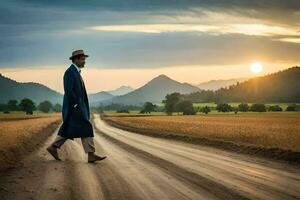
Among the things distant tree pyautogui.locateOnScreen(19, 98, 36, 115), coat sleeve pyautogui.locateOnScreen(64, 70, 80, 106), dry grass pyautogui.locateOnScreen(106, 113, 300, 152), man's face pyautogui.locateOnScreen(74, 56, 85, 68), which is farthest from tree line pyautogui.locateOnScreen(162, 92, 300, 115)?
coat sleeve pyautogui.locateOnScreen(64, 70, 80, 106)

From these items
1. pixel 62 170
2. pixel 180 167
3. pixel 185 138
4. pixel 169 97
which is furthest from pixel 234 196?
pixel 169 97

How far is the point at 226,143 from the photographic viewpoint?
22.5 m

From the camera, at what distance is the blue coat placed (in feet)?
44.9

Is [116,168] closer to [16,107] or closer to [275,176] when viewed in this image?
[275,176]

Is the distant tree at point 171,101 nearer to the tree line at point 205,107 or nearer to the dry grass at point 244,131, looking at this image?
the tree line at point 205,107

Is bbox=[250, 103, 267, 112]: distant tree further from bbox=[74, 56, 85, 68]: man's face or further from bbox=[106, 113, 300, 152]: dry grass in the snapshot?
bbox=[74, 56, 85, 68]: man's face

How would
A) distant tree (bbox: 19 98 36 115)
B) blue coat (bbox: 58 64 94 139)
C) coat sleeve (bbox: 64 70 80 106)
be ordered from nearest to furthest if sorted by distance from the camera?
1. blue coat (bbox: 58 64 94 139)
2. coat sleeve (bbox: 64 70 80 106)
3. distant tree (bbox: 19 98 36 115)

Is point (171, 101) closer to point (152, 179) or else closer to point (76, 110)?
point (76, 110)

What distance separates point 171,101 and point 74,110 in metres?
151

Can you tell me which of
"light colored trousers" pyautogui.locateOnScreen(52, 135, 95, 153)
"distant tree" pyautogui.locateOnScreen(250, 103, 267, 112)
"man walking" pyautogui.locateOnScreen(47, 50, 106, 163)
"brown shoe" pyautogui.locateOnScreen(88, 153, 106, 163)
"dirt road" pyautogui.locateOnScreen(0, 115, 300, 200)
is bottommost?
"dirt road" pyautogui.locateOnScreen(0, 115, 300, 200)

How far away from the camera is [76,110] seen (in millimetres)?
13844

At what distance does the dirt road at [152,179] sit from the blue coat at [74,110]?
0.87 metres

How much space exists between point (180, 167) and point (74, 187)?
378cm

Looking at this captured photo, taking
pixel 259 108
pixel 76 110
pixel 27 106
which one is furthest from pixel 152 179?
pixel 27 106
